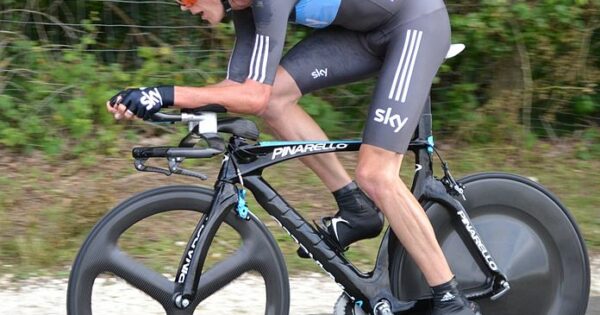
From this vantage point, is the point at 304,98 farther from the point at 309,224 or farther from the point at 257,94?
the point at 257,94

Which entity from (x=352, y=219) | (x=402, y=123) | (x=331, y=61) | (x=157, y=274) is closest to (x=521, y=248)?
(x=352, y=219)

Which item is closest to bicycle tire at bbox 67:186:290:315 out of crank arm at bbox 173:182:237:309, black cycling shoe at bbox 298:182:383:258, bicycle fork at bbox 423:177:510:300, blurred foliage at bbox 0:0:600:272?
crank arm at bbox 173:182:237:309

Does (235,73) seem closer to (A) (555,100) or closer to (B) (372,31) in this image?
(B) (372,31)

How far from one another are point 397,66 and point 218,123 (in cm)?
71

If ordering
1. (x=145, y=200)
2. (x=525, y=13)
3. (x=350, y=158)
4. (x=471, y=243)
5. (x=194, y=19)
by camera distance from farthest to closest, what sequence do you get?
(x=194, y=19)
(x=525, y=13)
(x=350, y=158)
(x=471, y=243)
(x=145, y=200)

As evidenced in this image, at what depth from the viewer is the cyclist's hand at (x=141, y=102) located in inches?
136

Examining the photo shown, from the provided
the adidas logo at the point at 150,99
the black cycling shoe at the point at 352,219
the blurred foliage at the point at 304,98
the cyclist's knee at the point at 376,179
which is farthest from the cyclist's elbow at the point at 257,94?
the blurred foliage at the point at 304,98

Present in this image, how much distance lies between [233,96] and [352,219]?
0.82 metres

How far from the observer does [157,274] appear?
3785mm

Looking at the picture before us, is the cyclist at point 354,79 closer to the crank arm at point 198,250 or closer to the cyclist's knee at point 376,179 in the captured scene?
the cyclist's knee at point 376,179

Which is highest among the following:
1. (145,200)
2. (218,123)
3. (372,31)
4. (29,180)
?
(372,31)

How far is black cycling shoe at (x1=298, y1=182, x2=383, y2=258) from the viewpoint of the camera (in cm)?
405

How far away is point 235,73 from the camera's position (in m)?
3.81

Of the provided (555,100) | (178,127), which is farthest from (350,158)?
(555,100)
